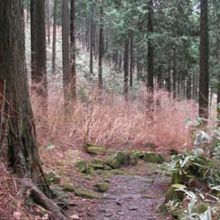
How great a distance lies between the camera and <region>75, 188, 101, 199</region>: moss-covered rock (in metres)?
5.58

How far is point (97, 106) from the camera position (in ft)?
32.5

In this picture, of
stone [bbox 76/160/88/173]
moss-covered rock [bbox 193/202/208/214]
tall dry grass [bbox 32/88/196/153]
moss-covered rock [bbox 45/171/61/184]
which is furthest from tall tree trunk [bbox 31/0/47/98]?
moss-covered rock [bbox 193/202/208/214]

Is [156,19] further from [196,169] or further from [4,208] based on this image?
[4,208]

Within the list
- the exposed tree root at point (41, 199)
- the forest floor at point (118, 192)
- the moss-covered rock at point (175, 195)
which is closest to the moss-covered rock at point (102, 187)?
the forest floor at point (118, 192)

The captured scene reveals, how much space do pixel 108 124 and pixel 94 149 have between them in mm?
1233

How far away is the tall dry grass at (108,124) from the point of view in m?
8.31

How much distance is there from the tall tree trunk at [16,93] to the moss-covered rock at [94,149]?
13.9 feet

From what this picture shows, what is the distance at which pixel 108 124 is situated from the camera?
9984 mm

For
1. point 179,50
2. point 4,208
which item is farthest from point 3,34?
point 179,50

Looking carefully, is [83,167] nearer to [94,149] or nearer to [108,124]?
[94,149]

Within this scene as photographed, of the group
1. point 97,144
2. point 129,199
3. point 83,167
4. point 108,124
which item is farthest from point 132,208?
point 108,124

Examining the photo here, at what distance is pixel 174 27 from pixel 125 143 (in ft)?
25.4

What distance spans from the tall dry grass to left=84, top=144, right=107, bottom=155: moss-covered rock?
0.60ft

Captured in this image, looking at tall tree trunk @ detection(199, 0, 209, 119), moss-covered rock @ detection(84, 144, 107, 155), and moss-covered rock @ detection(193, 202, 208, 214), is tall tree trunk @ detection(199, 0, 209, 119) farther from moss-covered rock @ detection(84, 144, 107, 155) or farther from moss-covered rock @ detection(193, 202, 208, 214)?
moss-covered rock @ detection(193, 202, 208, 214)
